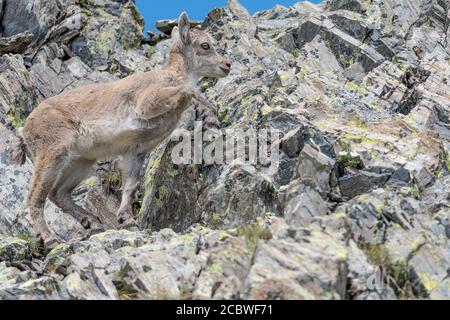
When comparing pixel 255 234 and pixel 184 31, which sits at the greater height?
pixel 184 31

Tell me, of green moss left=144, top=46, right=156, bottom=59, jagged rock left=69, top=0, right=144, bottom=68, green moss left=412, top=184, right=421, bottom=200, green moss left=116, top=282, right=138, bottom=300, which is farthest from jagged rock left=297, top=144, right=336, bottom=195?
green moss left=144, top=46, right=156, bottom=59

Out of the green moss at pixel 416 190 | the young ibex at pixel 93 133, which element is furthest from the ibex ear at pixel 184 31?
the green moss at pixel 416 190

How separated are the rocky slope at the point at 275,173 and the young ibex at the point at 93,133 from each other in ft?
3.19

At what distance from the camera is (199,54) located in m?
23.0

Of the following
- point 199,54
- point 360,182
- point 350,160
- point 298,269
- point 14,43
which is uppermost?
point 14,43

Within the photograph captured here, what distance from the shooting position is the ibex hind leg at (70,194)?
2081 centimetres

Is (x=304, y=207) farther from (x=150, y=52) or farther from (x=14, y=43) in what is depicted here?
(x=150, y=52)

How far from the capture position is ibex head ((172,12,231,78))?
2281cm

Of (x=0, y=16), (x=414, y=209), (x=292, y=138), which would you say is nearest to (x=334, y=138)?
(x=292, y=138)

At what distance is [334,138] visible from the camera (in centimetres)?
2031

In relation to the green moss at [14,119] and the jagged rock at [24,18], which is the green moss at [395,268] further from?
the jagged rock at [24,18]

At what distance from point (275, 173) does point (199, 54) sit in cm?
485

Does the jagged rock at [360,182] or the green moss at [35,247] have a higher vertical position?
the jagged rock at [360,182]

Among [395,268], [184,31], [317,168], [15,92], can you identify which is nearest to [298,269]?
[395,268]
